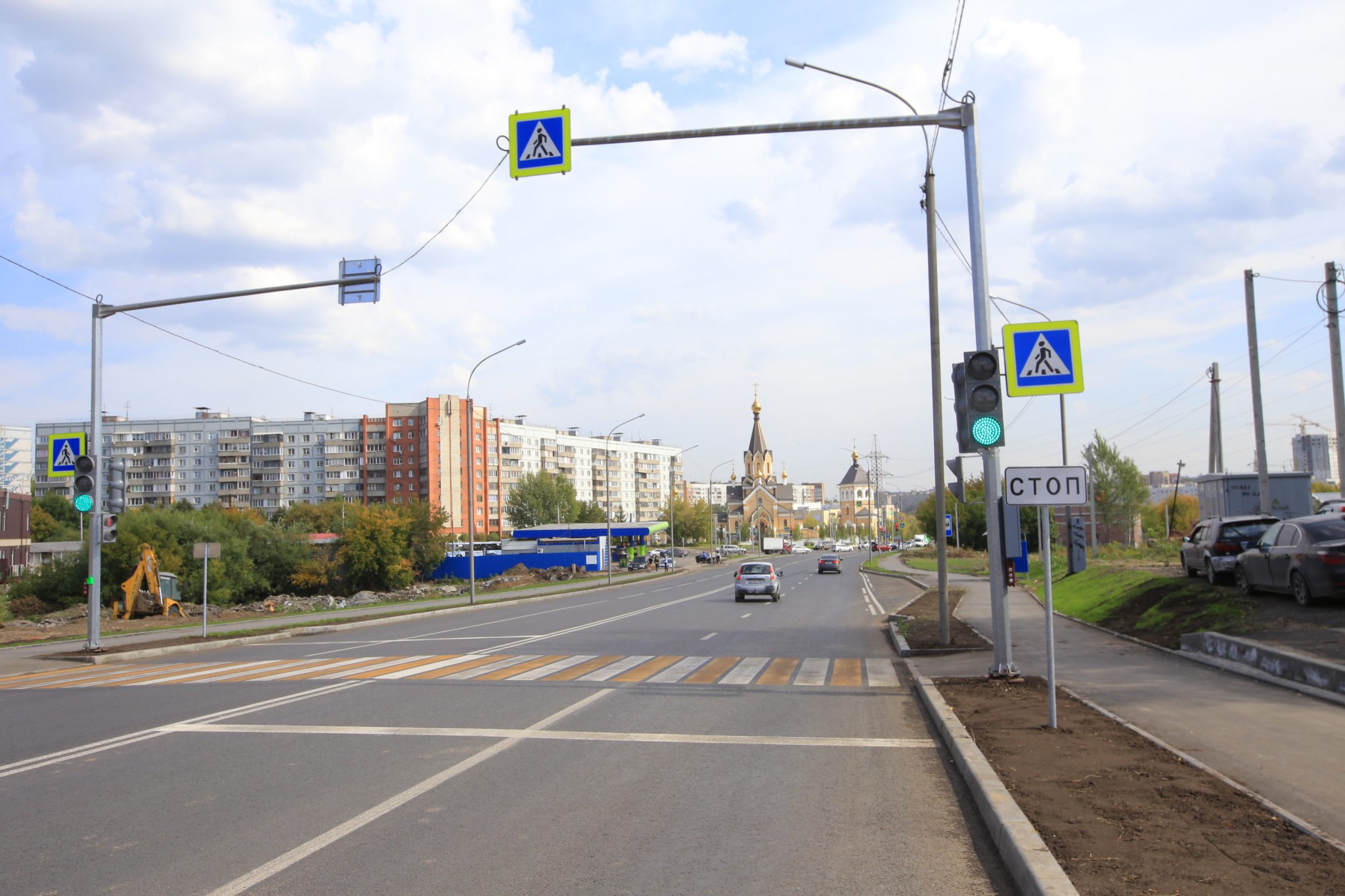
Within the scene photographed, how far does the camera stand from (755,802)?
686 centimetres

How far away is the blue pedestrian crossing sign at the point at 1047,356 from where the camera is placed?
10.2 m

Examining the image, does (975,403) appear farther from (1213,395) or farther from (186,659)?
(1213,395)

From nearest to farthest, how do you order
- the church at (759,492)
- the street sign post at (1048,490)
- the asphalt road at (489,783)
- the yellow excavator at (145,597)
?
the asphalt road at (489,783) → the street sign post at (1048,490) → the yellow excavator at (145,597) → the church at (759,492)

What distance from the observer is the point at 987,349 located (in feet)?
37.2

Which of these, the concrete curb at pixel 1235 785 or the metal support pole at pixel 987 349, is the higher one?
the metal support pole at pixel 987 349

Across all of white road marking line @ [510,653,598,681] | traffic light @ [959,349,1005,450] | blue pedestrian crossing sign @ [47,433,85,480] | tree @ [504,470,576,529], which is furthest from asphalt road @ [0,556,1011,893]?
tree @ [504,470,576,529]

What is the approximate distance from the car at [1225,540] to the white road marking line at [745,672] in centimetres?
938

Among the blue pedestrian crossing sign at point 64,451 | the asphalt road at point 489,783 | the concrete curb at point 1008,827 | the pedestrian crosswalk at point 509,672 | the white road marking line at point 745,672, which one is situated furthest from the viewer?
the blue pedestrian crossing sign at point 64,451

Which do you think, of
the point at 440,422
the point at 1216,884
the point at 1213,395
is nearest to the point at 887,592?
the point at 1213,395

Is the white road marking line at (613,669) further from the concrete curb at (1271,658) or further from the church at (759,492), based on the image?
the church at (759,492)

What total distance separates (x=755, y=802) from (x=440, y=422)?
370 ft

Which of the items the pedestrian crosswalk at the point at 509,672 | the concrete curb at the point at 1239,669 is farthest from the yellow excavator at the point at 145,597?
the concrete curb at the point at 1239,669

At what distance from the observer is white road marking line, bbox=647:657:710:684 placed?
538 inches

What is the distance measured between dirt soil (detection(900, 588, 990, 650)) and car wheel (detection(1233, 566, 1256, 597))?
4.65m
